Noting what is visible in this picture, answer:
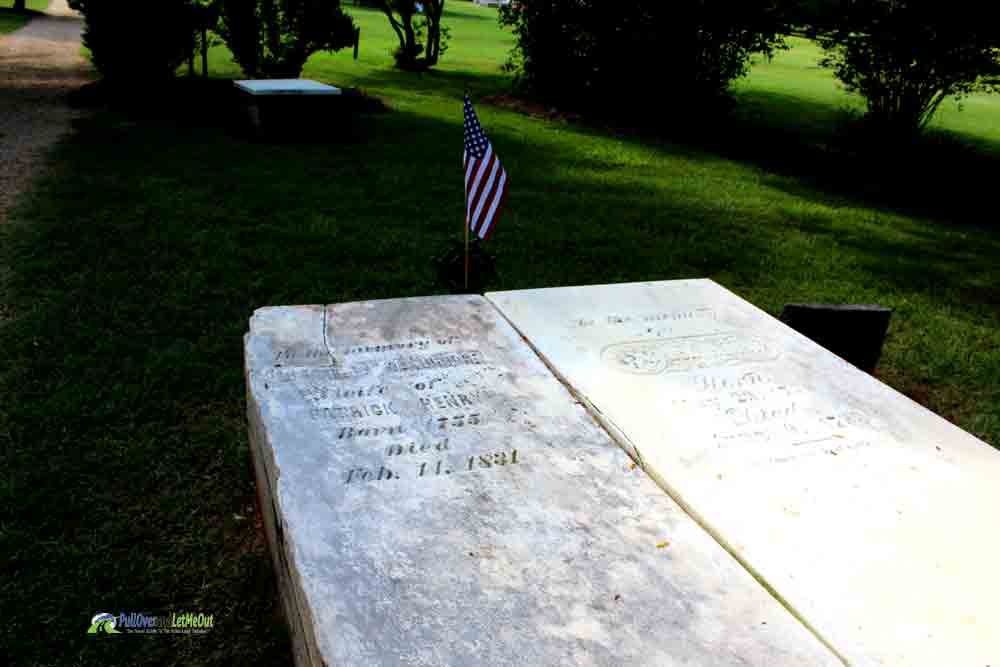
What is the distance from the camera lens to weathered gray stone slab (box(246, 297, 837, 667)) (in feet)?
5.63

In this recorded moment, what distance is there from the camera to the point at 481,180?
153 inches

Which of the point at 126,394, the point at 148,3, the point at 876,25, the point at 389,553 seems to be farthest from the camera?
the point at 148,3

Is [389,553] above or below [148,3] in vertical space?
below

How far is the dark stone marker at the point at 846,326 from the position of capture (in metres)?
4.30

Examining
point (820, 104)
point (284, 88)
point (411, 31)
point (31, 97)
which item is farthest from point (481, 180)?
point (411, 31)

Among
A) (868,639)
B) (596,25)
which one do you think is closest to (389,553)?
(868,639)

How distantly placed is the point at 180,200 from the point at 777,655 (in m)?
6.43

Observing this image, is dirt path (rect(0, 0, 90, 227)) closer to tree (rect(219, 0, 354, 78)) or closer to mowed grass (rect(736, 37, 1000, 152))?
tree (rect(219, 0, 354, 78))

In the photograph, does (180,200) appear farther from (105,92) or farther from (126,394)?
(105,92)

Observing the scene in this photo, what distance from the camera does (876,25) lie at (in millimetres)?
9797

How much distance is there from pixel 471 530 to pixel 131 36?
39.5 ft

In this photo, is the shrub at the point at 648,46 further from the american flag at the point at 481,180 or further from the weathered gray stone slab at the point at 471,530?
the weathered gray stone slab at the point at 471,530

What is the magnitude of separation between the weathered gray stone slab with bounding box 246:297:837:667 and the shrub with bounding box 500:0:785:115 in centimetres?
1042

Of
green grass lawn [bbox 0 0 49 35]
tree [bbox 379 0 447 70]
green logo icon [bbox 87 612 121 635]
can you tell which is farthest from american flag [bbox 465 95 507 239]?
green grass lawn [bbox 0 0 49 35]
